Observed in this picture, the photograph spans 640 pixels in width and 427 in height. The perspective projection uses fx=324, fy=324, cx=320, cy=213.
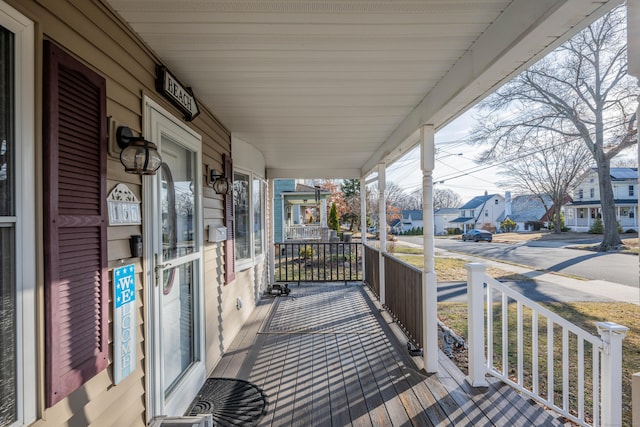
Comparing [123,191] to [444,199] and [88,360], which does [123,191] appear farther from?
[444,199]

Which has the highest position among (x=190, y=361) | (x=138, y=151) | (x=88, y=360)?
(x=138, y=151)

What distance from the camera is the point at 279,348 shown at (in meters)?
3.43

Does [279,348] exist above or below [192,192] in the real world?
below

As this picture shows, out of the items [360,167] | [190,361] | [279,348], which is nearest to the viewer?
[190,361]

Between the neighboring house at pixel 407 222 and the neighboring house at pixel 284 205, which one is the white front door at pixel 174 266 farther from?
the neighboring house at pixel 407 222

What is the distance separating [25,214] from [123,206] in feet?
1.96

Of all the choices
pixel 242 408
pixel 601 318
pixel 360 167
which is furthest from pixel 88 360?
pixel 601 318

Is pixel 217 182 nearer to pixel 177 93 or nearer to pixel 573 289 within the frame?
pixel 177 93

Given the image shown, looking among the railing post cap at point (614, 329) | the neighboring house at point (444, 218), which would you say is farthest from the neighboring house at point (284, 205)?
the neighboring house at point (444, 218)

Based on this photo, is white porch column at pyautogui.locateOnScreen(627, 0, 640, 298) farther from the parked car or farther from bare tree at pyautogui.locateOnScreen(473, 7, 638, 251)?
the parked car

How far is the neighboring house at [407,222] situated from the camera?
2152 cm

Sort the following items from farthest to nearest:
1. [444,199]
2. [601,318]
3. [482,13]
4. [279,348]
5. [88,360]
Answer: [444,199] < [601,318] < [279,348] < [482,13] < [88,360]

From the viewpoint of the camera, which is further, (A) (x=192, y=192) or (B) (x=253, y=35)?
(A) (x=192, y=192)

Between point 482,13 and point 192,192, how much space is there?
2.35 meters
